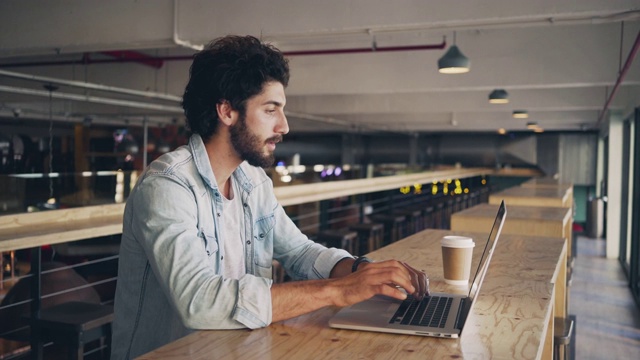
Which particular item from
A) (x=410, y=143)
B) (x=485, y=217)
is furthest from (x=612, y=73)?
(x=410, y=143)

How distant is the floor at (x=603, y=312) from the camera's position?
4.45 m

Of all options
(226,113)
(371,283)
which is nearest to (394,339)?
(371,283)

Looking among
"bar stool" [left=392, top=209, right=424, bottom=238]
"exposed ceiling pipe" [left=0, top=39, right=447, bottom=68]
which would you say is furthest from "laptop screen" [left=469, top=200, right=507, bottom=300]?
"bar stool" [left=392, top=209, right=424, bottom=238]

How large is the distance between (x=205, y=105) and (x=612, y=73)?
17.6 feet

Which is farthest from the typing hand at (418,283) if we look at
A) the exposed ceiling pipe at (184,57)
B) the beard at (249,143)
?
the exposed ceiling pipe at (184,57)

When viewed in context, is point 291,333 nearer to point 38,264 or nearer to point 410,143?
point 38,264

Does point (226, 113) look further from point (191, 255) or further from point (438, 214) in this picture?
point (438, 214)

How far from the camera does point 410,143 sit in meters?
16.2

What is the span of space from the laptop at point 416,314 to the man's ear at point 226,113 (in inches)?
20.3

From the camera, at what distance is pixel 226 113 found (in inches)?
57.7

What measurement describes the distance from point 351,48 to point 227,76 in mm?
5208

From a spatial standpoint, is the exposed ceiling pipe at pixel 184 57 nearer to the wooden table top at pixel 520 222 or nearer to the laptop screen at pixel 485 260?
the wooden table top at pixel 520 222

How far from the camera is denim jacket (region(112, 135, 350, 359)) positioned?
3.82 feet

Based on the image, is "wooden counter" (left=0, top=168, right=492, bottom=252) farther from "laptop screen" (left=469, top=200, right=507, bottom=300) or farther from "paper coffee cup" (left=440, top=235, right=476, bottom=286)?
"laptop screen" (left=469, top=200, right=507, bottom=300)
